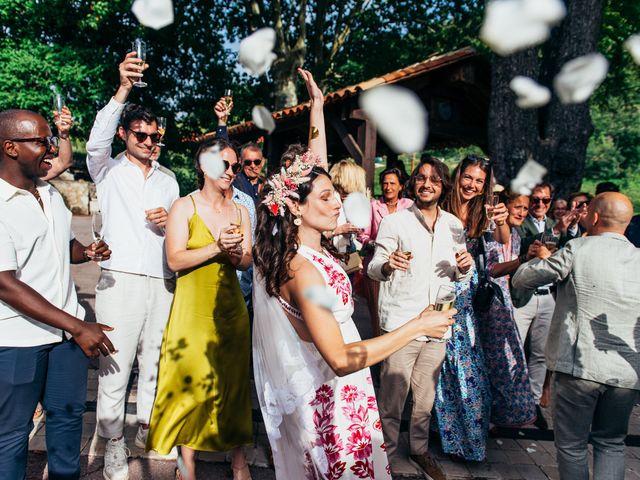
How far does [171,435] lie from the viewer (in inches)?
101

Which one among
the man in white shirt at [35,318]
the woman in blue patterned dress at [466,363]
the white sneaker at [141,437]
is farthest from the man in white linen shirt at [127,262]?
the woman in blue patterned dress at [466,363]

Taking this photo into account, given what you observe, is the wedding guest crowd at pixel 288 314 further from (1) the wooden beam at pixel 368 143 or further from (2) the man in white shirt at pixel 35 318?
(1) the wooden beam at pixel 368 143

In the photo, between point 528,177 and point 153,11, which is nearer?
point 153,11

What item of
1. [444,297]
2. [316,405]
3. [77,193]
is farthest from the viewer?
[77,193]

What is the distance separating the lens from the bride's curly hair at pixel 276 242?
1926 millimetres

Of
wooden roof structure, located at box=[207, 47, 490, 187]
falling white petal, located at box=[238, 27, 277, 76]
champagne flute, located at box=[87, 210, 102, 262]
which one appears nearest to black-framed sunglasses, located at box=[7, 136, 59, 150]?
champagne flute, located at box=[87, 210, 102, 262]

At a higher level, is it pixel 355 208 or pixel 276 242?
pixel 355 208

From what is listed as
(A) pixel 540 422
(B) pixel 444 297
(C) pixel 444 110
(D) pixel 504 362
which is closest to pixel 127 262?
(B) pixel 444 297

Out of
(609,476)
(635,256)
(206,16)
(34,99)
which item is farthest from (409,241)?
(206,16)

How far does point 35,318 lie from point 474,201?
8.85 ft

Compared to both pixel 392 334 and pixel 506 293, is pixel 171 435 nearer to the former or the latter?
pixel 392 334

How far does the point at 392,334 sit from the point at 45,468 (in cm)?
243

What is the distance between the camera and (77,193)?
18.4m

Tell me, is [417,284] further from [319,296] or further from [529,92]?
[529,92]
